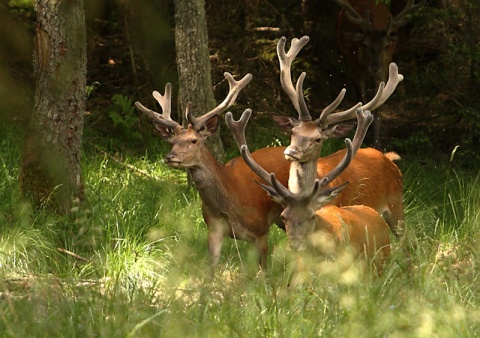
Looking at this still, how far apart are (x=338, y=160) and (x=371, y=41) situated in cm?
417

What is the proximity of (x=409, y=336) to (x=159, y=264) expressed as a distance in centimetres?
283

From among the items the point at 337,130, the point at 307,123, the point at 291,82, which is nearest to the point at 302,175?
the point at 307,123

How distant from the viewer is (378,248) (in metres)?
7.19

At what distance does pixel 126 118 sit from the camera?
11.5 metres

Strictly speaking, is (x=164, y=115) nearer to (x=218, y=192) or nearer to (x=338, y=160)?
(x=218, y=192)

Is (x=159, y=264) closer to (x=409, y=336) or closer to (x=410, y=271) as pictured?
(x=410, y=271)

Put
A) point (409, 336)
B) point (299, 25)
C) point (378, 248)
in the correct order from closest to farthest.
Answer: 1. point (409, 336)
2. point (378, 248)
3. point (299, 25)

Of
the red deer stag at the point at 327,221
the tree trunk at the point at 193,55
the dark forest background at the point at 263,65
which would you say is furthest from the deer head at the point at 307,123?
the dark forest background at the point at 263,65

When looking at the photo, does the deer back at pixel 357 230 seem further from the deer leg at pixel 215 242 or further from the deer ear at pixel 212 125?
the deer ear at pixel 212 125

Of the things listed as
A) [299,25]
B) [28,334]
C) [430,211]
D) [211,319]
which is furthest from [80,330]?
[299,25]

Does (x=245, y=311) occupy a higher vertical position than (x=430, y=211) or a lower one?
higher

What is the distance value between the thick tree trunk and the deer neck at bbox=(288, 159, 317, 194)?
1881mm

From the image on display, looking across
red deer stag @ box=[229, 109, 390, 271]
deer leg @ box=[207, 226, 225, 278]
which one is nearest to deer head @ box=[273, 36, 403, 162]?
red deer stag @ box=[229, 109, 390, 271]

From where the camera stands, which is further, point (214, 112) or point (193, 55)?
point (193, 55)
